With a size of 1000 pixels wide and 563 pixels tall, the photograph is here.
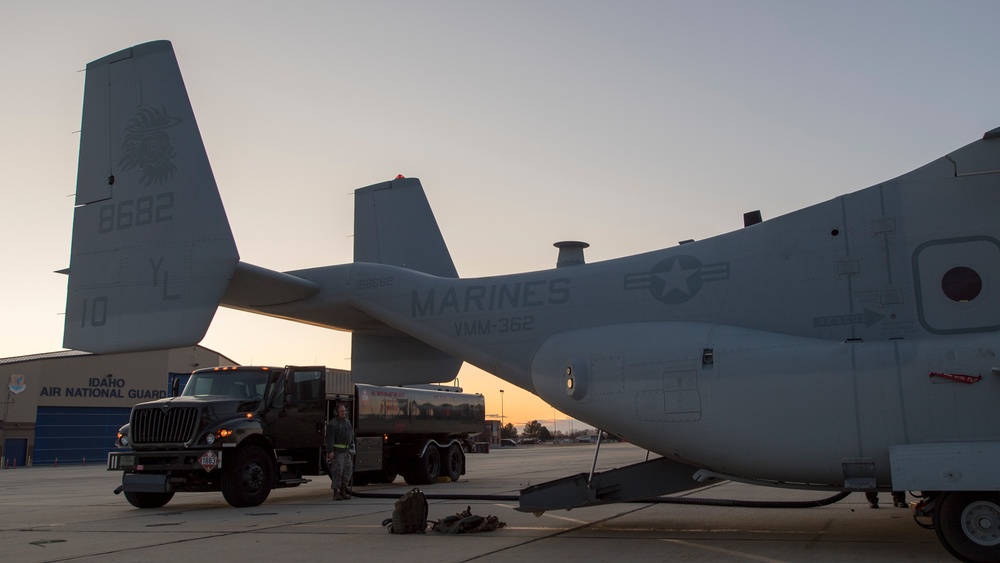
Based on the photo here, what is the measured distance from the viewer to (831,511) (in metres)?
11.4

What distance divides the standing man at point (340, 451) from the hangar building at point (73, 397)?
105 feet

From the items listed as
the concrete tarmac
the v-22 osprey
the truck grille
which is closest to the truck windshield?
the truck grille

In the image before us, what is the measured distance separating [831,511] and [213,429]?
9.30m

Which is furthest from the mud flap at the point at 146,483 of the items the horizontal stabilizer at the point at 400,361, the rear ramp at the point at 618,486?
the rear ramp at the point at 618,486

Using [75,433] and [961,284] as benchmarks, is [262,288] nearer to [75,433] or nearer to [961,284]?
[961,284]

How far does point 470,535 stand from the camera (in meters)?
9.20

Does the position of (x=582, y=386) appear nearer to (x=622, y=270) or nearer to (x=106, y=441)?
(x=622, y=270)

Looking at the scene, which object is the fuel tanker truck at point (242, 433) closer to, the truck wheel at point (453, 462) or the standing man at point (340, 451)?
the standing man at point (340, 451)

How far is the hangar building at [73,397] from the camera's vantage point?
4472 centimetres

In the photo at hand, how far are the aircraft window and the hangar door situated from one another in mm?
48754

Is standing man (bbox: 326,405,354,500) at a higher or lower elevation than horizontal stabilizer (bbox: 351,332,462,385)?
lower

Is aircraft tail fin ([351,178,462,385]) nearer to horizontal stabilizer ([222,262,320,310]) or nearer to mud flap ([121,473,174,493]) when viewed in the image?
horizontal stabilizer ([222,262,320,310])

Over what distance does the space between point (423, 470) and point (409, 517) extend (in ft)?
31.4

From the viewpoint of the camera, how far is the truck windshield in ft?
46.2
